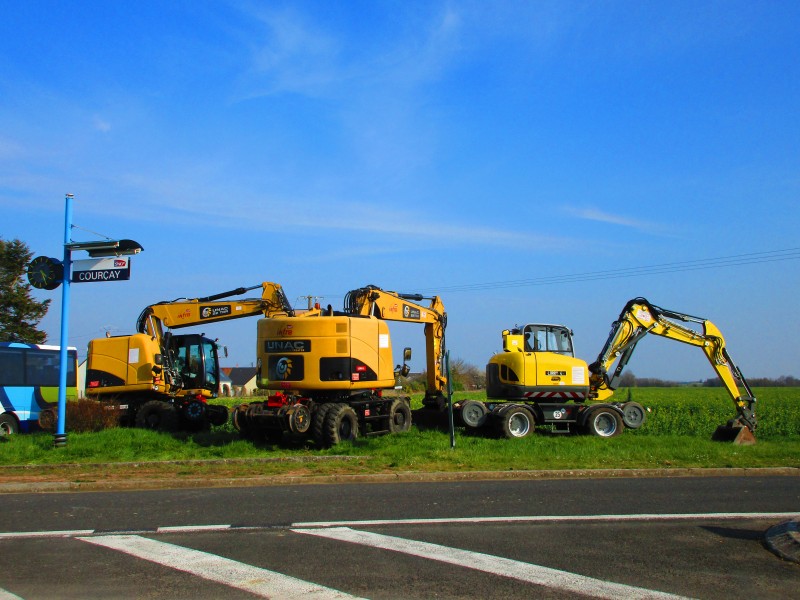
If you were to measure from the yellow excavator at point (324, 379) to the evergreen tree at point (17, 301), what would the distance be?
32.1 m

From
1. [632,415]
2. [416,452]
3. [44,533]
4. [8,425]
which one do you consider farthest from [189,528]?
[8,425]

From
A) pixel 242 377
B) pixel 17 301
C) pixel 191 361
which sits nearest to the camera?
pixel 191 361

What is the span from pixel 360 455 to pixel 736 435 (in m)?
10.00

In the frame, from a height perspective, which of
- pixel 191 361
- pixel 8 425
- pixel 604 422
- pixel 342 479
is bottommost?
pixel 342 479

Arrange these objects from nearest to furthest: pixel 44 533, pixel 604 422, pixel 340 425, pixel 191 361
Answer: pixel 44 533, pixel 340 425, pixel 604 422, pixel 191 361

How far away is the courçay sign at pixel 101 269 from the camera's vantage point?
53.9 ft

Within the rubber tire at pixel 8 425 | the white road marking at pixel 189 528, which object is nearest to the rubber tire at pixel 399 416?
the white road marking at pixel 189 528

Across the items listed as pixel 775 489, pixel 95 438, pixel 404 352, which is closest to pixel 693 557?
pixel 775 489

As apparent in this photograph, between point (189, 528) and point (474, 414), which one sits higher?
point (474, 414)

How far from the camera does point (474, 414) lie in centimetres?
1941

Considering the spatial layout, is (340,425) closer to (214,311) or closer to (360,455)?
(360,455)

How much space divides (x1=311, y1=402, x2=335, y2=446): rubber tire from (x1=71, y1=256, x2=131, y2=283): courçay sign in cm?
494

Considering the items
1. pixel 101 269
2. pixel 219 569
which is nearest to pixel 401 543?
pixel 219 569

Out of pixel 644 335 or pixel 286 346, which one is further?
pixel 644 335
